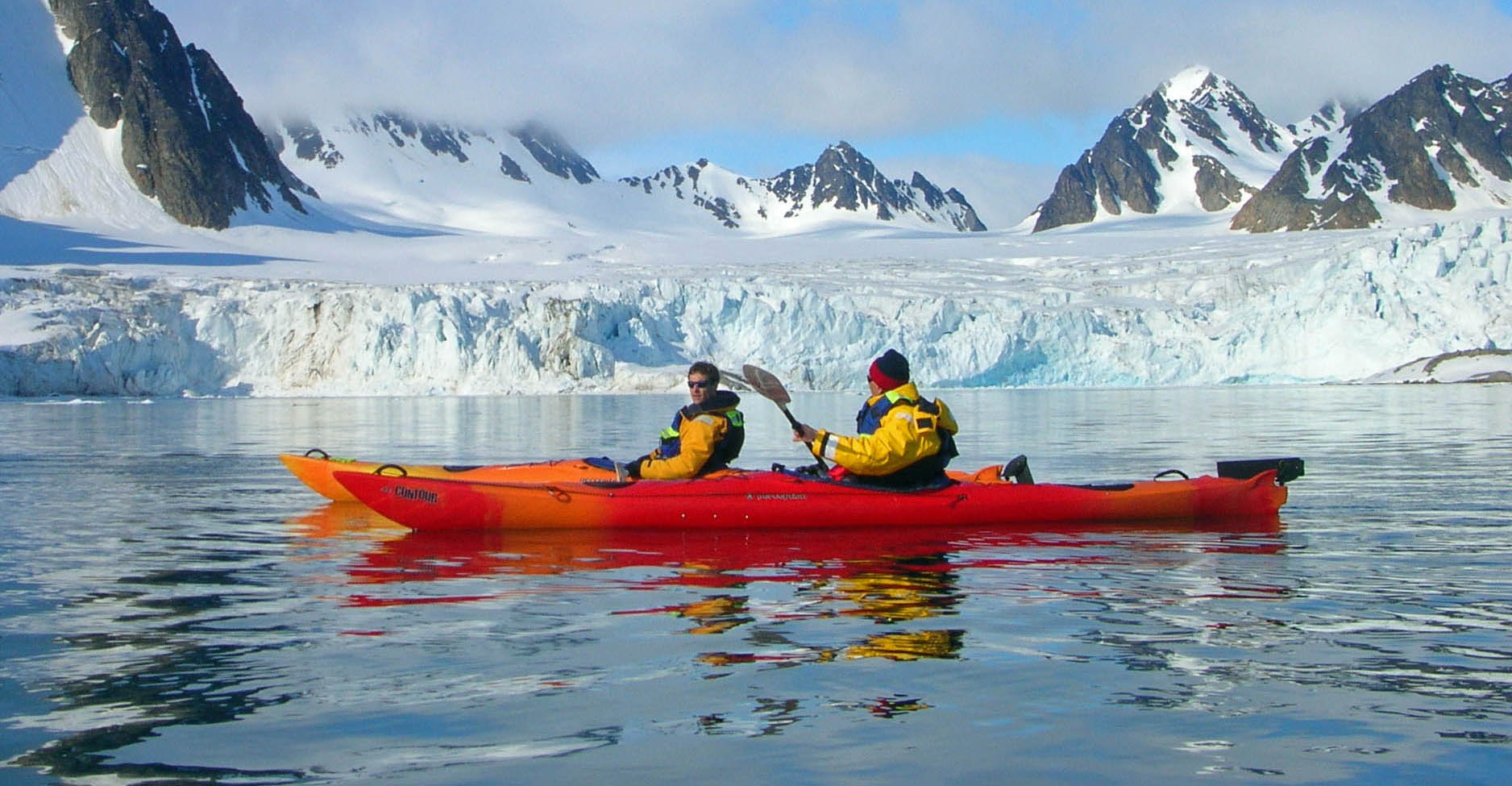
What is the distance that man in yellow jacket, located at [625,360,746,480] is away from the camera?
306 inches

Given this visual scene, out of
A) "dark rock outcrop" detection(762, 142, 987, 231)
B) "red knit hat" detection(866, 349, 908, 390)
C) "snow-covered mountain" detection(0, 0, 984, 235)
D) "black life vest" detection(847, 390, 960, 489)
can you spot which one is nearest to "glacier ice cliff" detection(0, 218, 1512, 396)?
"snow-covered mountain" detection(0, 0, 984, 235)

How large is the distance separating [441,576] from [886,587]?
78.6 inches

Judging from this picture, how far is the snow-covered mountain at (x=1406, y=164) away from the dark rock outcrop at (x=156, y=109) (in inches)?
2744

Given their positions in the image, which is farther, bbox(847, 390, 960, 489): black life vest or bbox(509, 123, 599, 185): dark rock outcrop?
bbox(509, 123, 599, 185): dark rock outcrop

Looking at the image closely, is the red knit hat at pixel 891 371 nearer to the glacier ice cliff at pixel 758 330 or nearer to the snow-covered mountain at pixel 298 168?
the glacier ice cliff at pixel 758 330

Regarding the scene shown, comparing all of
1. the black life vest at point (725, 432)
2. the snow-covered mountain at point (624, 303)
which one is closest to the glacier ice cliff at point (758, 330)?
the snow-covered mountain at point (624, 303)

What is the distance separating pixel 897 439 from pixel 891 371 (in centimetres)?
44

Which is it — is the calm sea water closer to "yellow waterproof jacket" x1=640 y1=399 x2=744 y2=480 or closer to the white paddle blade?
"yellow waterproof jacket" x1=640 y1=399 x2=744 y2=480

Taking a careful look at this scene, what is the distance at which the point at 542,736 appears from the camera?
3.35 meters

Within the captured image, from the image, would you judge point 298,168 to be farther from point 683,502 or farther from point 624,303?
point 683,502

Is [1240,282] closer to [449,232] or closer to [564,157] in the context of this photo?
[449,232]

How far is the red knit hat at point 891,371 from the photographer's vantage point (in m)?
7.24

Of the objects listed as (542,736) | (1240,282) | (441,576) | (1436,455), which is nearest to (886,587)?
(441,576)

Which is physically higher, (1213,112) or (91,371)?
(1213,112)
